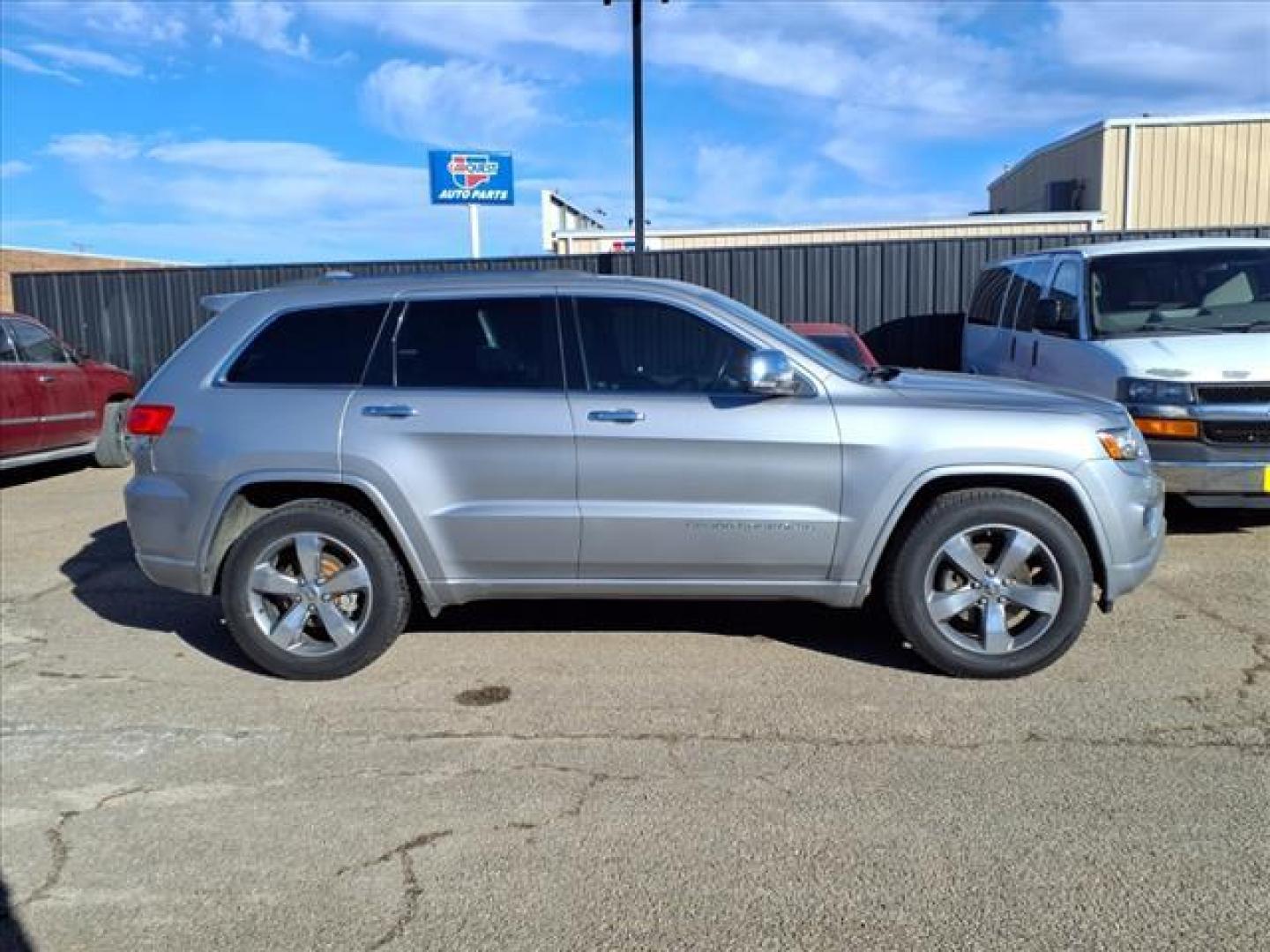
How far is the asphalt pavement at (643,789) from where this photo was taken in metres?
2.87

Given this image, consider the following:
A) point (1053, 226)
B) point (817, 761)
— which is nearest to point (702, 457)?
point (817, 761)

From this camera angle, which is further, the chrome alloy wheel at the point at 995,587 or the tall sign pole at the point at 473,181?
the tall sign pole at the point at 473,181

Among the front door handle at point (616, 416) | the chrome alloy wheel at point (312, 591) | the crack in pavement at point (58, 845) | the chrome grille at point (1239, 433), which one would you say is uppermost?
the front door handle at point (616, 416)

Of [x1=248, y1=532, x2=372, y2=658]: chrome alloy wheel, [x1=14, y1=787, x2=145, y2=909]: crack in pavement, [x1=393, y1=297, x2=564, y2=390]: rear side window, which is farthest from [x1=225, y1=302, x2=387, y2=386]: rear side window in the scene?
[x1=14, y1=787, x2=145, y2=909]: crack in pavement

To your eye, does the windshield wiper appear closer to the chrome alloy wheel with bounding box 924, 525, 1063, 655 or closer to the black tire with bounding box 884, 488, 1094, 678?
the black tire with bounding box 884, 488, 1094, 678

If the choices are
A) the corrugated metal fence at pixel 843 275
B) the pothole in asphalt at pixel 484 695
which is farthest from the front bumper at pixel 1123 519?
the corrugated metal fence at pixel 843 275

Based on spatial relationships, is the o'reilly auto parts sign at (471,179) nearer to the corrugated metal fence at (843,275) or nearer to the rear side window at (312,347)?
the corrugated metal fence at (843,275)

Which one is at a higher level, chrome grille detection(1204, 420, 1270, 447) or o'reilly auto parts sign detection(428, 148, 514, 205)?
o'reilly auto parts sign detection(428, 148, 514, 205)

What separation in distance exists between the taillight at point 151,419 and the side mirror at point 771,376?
2661 millimetres

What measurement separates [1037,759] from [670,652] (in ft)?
5.90

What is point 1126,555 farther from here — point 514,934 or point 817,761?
point 514,934

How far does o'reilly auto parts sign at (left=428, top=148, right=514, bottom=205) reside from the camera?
19812 millimetres

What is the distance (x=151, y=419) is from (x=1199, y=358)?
5.95 meters

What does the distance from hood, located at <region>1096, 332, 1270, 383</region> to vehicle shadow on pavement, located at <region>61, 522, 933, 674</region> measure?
2.48 m
